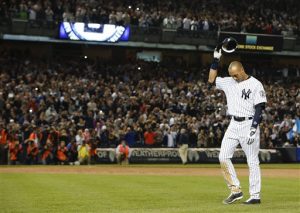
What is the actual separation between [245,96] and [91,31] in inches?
989

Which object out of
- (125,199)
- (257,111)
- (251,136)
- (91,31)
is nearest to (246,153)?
(251,136)

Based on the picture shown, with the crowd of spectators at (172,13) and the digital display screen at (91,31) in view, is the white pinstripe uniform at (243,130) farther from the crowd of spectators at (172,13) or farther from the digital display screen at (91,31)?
the digital display screen at (91,31)

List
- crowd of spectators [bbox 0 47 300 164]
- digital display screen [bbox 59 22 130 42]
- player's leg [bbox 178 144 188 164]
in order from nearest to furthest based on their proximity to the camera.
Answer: crowd of spectators [bbox 0 47 300 164], player's leg [bbox 178 144 188 164], digital display screen [bbox 59 22 130 42]

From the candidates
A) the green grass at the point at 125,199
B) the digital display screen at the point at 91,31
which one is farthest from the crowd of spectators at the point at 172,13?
the green grass at the point at 125,199

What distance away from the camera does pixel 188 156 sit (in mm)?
26703

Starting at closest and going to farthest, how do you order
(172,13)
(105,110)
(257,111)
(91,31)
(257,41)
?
1. (257,111)
2. (105,110)
3. (91,31)
4. (257,41)
5. (172,13)

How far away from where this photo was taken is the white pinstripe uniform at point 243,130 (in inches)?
367

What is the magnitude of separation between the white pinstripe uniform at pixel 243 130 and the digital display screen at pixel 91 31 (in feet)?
80.8

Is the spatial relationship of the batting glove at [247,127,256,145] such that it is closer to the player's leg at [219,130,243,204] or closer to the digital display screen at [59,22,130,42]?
the player's leg at [219,130,243,204]

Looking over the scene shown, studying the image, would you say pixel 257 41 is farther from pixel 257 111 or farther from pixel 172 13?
pixel 257 111

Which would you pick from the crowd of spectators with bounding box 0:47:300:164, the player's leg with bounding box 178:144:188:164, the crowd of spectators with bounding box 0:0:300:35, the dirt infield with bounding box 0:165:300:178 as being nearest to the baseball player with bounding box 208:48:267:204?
the dirt infield with bounding box 0:165:300:178

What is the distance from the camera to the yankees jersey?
938 centimetres

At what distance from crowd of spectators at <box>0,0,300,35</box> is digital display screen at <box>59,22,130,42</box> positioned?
0.29 m

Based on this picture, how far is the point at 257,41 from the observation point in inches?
1465
